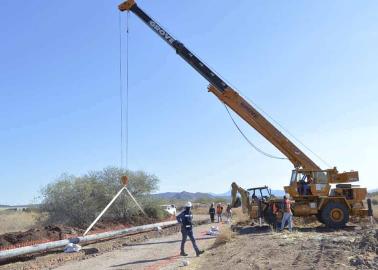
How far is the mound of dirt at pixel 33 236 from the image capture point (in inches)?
862

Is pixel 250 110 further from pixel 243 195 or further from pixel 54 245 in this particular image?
pixel 54 245

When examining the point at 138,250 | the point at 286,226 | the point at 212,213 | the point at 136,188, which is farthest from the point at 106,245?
the point at 136,188

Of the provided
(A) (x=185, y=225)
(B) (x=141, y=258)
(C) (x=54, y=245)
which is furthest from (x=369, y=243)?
(C) (x=54, y=245)

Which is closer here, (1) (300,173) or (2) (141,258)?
(2) (141,258)

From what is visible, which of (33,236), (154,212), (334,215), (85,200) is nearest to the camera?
(33,236)

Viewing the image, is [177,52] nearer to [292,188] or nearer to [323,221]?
[292,188]

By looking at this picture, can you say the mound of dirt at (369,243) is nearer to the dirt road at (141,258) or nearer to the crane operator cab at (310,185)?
the dirt road at (141,258)

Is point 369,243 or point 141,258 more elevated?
point 369,243

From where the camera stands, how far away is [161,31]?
25.5 m

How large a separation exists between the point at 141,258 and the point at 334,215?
11585mm

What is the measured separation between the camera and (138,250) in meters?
19.8

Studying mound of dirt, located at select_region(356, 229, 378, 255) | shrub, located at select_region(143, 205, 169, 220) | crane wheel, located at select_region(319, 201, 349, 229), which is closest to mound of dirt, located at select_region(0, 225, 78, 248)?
crane wheel, located at select_region(319, 201, 349, 229)

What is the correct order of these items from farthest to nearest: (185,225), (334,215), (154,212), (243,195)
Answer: (154,212)
(243,195)
(334,215)
(185,225)

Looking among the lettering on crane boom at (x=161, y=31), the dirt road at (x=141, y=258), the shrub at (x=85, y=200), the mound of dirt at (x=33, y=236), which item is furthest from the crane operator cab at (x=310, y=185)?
the shrub at (x=85, y=200)
